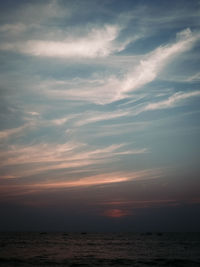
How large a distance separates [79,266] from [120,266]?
537 centimetres

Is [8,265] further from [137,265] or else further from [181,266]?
[181,266]

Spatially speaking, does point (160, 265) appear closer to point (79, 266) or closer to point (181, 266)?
point (181, 266)

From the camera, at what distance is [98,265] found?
108 feet

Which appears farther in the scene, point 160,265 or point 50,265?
point 160,265

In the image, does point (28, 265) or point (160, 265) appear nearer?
point (28, 265)

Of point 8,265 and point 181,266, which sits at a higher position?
point 8,265

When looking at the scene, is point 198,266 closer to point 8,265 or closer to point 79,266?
point 79,266

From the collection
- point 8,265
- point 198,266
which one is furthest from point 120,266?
point 8,265

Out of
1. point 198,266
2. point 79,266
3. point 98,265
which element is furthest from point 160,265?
point 79,266

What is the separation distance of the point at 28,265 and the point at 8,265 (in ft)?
8.15

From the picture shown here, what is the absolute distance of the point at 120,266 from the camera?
32.1 metres

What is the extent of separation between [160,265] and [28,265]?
17908mm

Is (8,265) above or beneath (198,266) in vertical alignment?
above

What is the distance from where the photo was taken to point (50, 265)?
31891 millimetres
